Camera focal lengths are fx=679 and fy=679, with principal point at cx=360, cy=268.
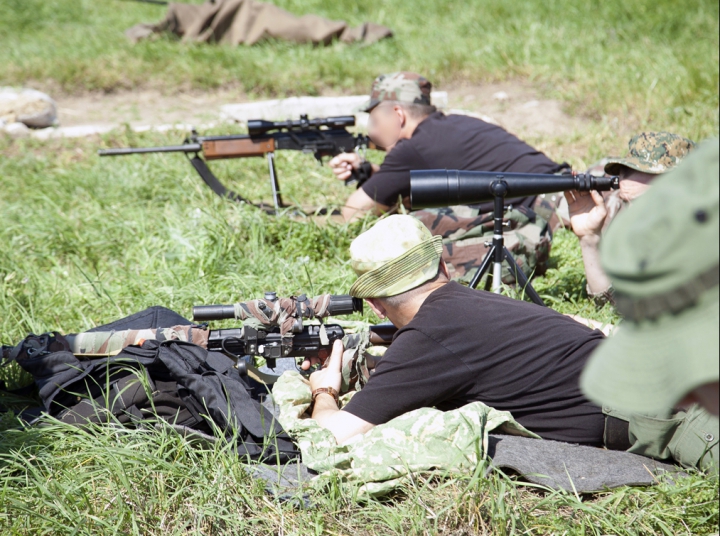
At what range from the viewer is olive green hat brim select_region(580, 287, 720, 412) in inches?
36.8

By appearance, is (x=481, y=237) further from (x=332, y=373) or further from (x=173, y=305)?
(x=173, y=305)

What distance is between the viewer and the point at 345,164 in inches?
221

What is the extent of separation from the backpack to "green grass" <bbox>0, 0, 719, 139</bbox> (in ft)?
19.2

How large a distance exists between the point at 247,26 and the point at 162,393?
824cm

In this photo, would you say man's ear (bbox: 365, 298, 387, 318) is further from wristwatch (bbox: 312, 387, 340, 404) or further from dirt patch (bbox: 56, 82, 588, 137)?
dirt patch (bbox: 56, 82, 588, 137)

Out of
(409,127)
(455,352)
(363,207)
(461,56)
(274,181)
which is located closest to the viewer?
(455,352)

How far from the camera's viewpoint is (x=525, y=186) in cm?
331

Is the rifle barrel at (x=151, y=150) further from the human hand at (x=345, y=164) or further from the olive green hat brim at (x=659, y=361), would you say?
the olive green hat brim at (x=659, y=361)

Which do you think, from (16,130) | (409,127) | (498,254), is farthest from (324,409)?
(16,130)

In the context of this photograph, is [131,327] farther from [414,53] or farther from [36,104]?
[414,53]

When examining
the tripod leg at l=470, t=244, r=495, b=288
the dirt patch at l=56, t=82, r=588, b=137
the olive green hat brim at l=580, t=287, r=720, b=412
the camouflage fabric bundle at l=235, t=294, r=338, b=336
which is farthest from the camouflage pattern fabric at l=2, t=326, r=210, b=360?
the dirt patch at l=56, t=82, r=588, b=137

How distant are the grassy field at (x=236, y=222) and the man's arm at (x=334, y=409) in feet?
0.77

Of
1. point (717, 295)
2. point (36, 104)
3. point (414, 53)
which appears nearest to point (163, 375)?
point (717, 295)

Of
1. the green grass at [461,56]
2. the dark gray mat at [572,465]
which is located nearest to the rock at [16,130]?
the green grass at [461,56]
